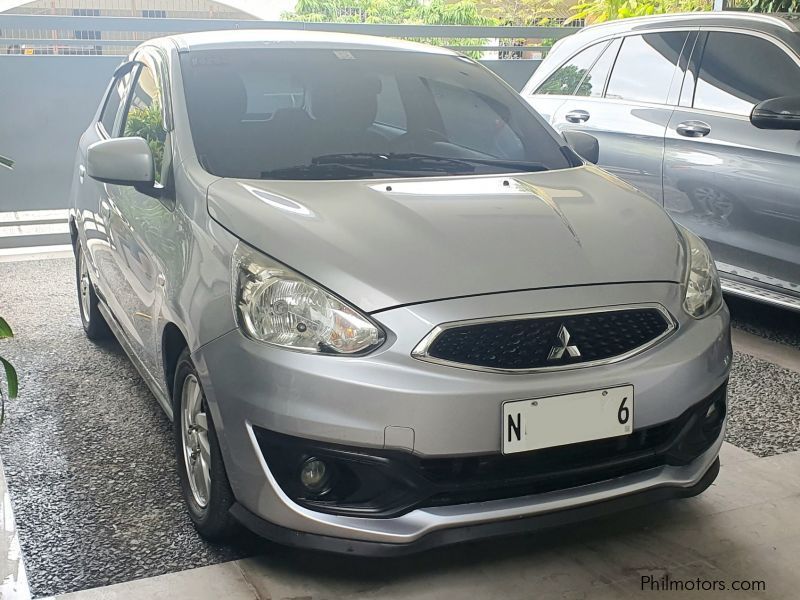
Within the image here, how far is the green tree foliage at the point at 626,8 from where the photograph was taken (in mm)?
11781

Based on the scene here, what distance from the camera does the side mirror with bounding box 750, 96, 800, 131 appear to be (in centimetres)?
410

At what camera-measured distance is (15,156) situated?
293 inches

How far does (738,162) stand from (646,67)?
943 millimetres

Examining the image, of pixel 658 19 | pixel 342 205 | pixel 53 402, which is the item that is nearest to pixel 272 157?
pixel 342 205

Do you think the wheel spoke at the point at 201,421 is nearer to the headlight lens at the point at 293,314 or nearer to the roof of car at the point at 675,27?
the headlight lens at the point at 293,314

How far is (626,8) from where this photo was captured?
459 inches

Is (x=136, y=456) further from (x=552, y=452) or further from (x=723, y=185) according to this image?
(x=723, y=185)

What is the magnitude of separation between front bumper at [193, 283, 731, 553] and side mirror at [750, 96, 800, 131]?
2.05m

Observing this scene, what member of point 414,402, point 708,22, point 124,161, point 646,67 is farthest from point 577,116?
point 414,402

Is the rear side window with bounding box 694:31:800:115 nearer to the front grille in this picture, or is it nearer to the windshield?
the windshield

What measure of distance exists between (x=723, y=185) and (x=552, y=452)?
2.72 m

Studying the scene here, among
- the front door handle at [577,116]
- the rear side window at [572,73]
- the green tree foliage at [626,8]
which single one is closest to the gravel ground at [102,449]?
the front door handle at [577,116]

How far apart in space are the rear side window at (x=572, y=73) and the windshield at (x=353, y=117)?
2163 millimetres

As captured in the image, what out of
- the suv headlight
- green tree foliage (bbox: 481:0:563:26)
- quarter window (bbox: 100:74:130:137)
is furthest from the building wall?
green tree foliage (bbox: 481:0:563:26)
